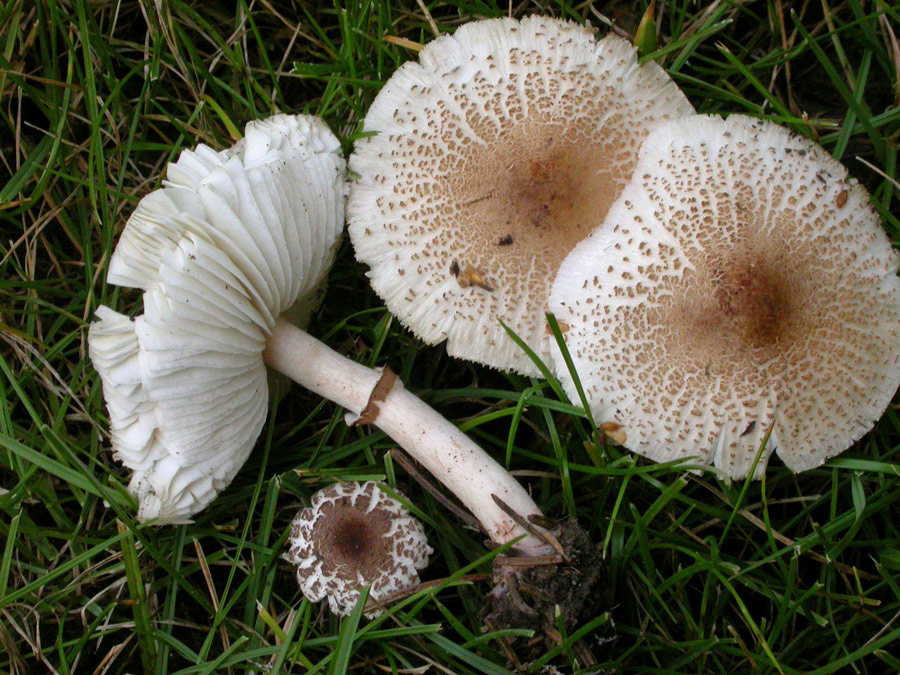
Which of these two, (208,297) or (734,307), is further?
(734,307)

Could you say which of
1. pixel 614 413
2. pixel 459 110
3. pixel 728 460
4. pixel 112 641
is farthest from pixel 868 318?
pixel 112 641

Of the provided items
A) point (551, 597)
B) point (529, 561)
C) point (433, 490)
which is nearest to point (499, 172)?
point (433, 490)

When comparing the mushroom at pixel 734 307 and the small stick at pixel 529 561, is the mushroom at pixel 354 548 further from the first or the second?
the mushroom at pixel 734 307

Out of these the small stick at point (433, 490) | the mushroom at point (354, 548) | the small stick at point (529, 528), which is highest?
the small stick at point (529, 528)

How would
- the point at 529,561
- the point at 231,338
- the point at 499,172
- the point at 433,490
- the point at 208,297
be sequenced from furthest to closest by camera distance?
the point at 433,490, the point at 499,172, the point at 529,561, the point at 231,338, the point at 208,297

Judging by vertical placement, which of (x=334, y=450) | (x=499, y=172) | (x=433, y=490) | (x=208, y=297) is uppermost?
(x=499, y=172)

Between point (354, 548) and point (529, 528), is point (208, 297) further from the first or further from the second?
point (529, 528)

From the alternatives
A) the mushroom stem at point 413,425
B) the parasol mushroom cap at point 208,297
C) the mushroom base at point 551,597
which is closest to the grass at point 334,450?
the mushroom base at point 551,597

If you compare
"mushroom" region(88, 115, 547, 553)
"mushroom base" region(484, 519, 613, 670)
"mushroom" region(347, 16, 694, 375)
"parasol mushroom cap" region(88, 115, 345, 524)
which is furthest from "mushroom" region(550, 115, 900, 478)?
"parasol mushroom cap" region(88, 115, 345, 524)
